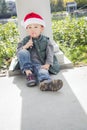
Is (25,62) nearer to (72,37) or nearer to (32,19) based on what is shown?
(32,19)

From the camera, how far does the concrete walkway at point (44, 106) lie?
2365mm

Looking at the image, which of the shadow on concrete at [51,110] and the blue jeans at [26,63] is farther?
the blue jeans at [26,63]

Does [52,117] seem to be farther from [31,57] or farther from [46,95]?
[31,57]

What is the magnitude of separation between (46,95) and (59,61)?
1.03 meters

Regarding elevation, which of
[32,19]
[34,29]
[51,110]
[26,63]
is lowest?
[51,110]

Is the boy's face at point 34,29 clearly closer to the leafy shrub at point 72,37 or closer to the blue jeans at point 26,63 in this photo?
the blue jeans at point 26,63

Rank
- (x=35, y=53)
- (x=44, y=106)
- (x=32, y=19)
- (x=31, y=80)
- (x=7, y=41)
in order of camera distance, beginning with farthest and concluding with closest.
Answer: (x=7, y=41) → (x=35, y=53) → (x=32, y=19) → (x=31, y=80) → (x=44, y=106)

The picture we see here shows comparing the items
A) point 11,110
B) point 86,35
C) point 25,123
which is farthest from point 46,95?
point 86,35

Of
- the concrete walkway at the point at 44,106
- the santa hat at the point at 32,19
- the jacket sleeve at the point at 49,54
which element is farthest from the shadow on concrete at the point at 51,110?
the santa hat at the point at 32,19

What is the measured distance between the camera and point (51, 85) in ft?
9.99

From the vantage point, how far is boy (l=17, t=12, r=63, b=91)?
136 inches

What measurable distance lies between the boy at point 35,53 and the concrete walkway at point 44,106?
6.7 inches

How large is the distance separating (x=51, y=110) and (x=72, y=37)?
2.93 metres

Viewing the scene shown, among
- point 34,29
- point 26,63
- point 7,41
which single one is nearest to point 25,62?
point 26,63
